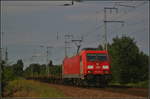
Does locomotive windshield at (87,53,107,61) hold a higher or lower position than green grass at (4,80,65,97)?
higher

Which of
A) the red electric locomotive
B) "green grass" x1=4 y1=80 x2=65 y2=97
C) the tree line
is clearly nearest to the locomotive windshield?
the red electric locomotive

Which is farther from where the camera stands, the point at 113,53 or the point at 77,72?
the point at 113,53

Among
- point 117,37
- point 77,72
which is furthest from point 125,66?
point 77,72

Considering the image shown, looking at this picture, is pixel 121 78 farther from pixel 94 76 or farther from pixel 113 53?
pixel 94 76

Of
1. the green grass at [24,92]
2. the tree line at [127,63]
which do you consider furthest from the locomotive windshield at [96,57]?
the tree line at [127,63]

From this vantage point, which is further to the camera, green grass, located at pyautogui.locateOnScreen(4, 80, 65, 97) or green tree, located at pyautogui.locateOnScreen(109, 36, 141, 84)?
green tree, located at pyautogui.locateOnScreen(109, 36, 141, 84)

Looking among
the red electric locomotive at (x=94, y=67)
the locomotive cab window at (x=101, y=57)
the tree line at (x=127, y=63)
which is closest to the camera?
the red electric locomotive at (x=94, y=67)

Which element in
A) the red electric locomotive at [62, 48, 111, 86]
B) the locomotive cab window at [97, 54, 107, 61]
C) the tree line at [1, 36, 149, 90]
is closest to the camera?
the red electric locomotive at [62, 48, 111, 86]

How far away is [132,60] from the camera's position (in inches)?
1906

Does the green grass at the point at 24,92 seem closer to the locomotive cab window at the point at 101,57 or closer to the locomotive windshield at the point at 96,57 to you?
the locomotive windshield at the point at 96,57

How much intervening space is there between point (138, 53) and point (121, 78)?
4181mm

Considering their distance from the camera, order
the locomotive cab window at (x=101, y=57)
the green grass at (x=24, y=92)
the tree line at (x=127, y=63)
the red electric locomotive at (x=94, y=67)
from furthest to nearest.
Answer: the tree line at (x=127, y=63) → the locomotive cab window at (x=101, y=57) → the red electric locomotive at (x=94, y=67) → the green grass at (x=24, y=92)

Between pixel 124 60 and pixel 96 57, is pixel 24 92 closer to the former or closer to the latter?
pixel 96 57

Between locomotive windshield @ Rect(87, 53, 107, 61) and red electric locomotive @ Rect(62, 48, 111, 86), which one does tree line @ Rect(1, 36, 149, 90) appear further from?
locomotive windshield @ Rect(87, 53, 107, 61)
